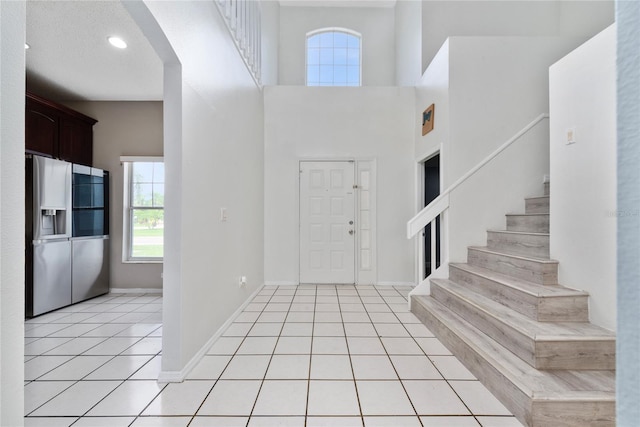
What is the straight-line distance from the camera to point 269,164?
185 inches

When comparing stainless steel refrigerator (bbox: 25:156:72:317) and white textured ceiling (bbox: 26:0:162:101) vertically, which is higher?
white textured ceiling (bbox: 26:0:162:101)

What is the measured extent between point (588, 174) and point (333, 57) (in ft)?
17.6

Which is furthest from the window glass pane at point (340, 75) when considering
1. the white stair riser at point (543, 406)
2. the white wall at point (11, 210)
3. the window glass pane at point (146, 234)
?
the white wall at point (11, 210)

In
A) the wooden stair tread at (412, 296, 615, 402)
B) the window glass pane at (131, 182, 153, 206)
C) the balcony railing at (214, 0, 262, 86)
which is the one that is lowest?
the wooden stair tread at (412, 296, 615, 402)

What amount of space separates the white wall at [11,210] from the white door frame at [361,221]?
396cm

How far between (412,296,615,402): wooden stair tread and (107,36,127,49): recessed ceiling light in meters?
3.97

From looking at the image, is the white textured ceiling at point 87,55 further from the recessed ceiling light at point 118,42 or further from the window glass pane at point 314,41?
the window glass pane at point 314,41

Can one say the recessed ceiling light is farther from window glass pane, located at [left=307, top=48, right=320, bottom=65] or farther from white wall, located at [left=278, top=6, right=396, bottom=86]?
window glass pane, located at [left=307, top=48, right=320, bottom=65]

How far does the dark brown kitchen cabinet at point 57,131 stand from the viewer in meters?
3.38

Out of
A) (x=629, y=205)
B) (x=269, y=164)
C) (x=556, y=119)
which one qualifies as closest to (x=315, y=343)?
(x=629, y=205)

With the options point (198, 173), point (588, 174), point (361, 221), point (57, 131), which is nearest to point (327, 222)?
point (361, 221)

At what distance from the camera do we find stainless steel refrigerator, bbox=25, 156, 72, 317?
3223 millimetres

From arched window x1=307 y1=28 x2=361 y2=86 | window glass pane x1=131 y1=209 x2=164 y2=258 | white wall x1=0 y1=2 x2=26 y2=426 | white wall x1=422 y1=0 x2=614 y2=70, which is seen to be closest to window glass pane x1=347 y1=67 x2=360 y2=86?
arched window x1=307 y1=28 x2=361 y2=86

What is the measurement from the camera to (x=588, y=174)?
78.2 inches
